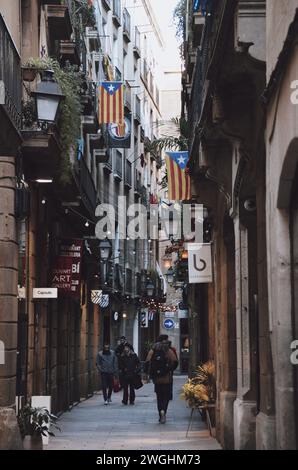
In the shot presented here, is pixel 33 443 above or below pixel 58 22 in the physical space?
below

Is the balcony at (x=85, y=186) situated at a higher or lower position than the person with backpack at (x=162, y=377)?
higher

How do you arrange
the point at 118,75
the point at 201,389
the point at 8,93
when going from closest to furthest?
1. the point at 8,93
2. the point at 201,389
3. the point at 118,75

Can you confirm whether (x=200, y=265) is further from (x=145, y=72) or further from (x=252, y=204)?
(x=145, y=72)

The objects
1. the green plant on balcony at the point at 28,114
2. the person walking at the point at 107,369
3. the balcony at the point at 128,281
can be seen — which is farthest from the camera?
the balcony at the point at 128,281

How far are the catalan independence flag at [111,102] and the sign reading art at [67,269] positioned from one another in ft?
19.9

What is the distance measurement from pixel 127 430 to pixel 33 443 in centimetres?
631

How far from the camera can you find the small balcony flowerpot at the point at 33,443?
14234 millimetres

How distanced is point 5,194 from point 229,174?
379cm

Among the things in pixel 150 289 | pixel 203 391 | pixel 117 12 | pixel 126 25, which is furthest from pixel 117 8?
pixel 203 391

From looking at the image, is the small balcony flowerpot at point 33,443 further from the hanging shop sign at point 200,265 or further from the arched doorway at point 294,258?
the hanging shop sign at point 200,265

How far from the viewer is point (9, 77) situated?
14.3 meters

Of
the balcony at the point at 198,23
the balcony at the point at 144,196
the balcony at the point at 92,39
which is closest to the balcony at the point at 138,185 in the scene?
the balcony at the point at 144,196

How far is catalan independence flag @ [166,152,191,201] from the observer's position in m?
23.8

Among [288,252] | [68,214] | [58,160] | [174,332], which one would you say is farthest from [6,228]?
[174,332]
